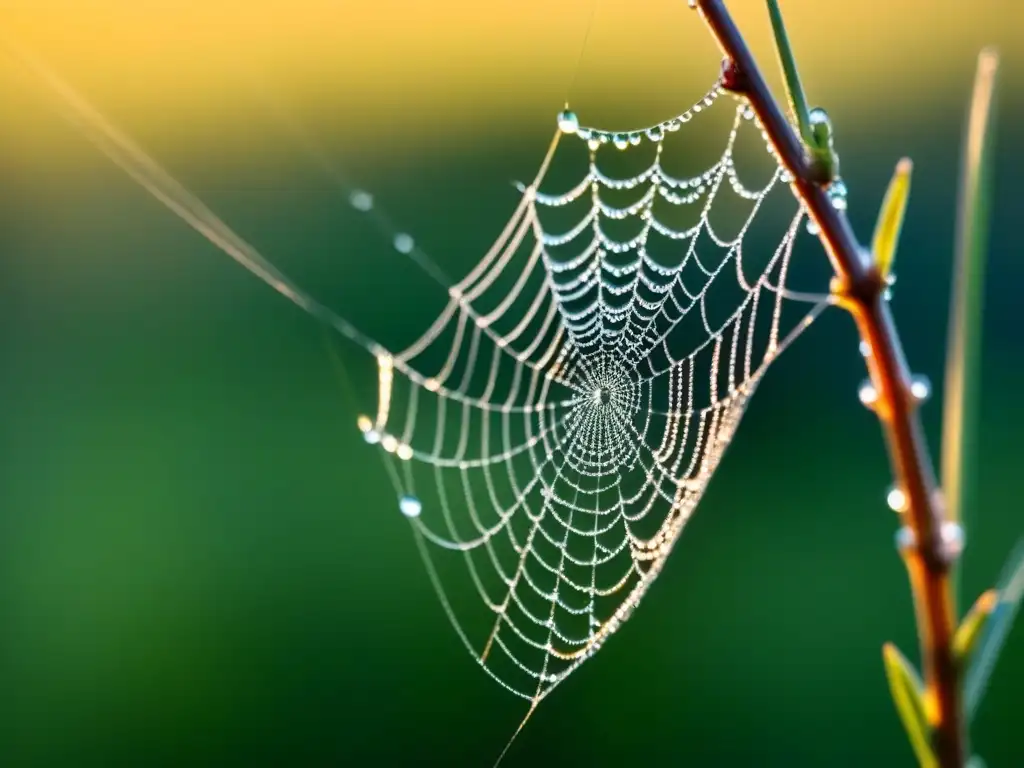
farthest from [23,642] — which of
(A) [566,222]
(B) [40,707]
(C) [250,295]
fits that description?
(A) [566,222]

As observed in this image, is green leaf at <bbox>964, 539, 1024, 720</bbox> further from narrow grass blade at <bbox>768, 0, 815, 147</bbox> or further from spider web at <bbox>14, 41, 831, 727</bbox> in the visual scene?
spider web at <bbox>14, 41, 831, 727</bbox>

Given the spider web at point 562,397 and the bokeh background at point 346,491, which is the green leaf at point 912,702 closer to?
the spider web at point 562,397

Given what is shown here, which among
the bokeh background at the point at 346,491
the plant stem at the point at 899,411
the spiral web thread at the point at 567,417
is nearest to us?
the plant stem at the point at 899,411

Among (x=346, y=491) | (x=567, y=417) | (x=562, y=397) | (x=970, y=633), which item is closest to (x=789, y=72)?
(x=970, y=633)

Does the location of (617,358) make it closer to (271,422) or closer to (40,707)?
(271,422)

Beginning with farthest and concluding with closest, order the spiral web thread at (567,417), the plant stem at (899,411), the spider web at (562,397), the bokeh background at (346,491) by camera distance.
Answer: the bokeh background at (346,491)
the spider web at (562,397)
the spiral web thread at (567,417)
the plant stem at (899,411)

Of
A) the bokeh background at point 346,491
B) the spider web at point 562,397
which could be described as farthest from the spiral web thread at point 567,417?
the bokeh background at point 346,491

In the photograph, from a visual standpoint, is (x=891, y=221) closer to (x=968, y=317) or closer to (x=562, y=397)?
(x=968, y=317)
